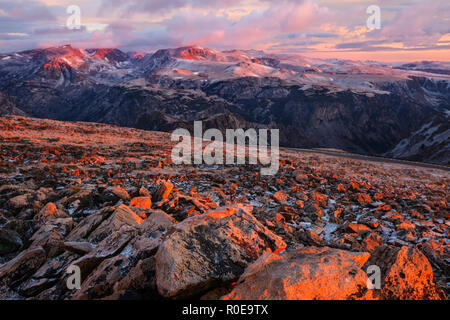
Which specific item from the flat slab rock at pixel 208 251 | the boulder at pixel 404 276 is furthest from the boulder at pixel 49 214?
the boulder at pixel 404 276

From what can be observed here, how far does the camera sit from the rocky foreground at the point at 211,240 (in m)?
3.54

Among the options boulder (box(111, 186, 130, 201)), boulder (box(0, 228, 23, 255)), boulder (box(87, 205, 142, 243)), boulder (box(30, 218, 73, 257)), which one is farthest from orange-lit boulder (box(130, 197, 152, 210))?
boulder (box(0, 228, 23, 255))

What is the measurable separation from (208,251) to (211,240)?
0.72 ft

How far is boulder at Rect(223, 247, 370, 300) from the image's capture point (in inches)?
129

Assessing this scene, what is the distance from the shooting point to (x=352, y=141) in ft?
389

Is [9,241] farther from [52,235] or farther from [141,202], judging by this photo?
[141,202]

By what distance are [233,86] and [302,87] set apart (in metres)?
38.4

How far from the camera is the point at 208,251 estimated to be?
4.01 metres

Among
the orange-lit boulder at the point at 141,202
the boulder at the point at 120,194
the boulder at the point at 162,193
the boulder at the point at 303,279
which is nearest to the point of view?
the boulder at the point at 303,279

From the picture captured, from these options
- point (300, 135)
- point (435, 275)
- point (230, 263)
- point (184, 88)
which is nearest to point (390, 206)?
point (435, 275)

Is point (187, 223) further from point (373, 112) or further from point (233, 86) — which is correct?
point (233, 86)

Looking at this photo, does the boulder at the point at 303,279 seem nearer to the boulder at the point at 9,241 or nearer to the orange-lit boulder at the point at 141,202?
the orange-lit boulder at the point at 141,202

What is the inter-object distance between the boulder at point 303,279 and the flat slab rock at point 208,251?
14.4 inches

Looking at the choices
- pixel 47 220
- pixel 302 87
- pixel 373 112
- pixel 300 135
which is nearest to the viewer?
pixel 47 220
